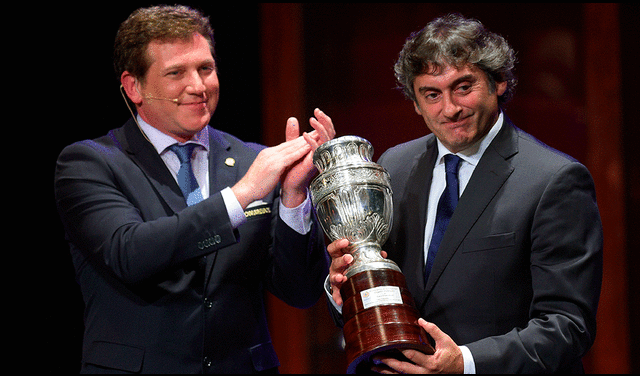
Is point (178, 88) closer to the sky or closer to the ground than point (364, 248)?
closer to the sky

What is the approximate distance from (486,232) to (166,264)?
0.99 metres

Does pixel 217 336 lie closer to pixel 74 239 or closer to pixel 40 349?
pixel 74 239

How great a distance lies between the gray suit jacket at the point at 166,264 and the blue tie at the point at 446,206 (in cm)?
45

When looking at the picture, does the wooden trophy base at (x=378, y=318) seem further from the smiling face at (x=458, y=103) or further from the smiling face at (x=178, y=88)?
the smiling face at (x=178, y=88)

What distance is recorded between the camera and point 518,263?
1922mm

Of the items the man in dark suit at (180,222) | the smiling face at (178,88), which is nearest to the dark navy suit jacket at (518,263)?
the man in dark suit at (180,222)

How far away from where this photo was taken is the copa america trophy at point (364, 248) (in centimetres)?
177

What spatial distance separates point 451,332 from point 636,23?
337 cm

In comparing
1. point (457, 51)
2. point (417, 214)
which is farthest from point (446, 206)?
point (457, 51)

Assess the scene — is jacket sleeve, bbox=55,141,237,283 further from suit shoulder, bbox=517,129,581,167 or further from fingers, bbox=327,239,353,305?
suit shoulder, bbox=517,129,581,167

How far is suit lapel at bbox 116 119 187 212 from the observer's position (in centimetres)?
229

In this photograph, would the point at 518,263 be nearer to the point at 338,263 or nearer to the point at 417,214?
the point at 417,214

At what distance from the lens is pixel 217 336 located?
221 centimetres

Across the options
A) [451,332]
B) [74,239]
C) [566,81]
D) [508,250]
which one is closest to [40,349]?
[74,239]
